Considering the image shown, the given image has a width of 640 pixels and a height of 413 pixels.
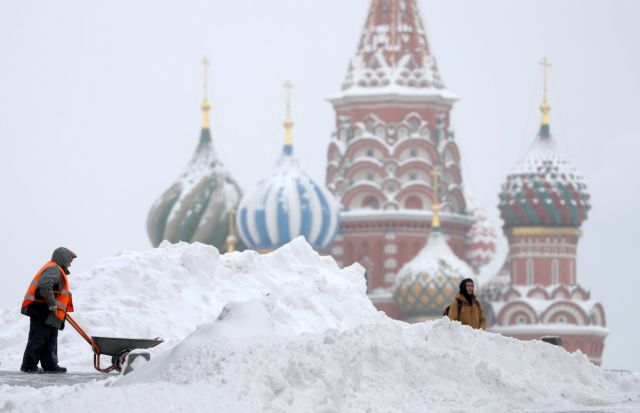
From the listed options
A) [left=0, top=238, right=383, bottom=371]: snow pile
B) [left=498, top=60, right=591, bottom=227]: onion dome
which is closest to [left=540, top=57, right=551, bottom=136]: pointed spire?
[left=498, top=60, right=591, bottom=227]: onion dome

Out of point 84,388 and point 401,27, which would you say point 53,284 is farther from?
point 401,27

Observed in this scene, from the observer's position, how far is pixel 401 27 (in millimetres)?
82750

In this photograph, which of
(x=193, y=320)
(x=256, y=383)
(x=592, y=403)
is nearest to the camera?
(x=256, y=383)

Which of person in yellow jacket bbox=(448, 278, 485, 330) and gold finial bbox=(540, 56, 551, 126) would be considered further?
gold finial bbox=(540, 56, 551, 126)

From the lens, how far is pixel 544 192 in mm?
80375

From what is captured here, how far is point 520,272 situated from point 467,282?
6297cm

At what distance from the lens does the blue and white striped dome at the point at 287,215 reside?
76.4 metres

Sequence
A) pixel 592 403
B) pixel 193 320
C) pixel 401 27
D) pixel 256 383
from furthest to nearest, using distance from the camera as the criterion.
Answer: pixel 401 27
pixel 193 320
pixel 592 403
pixel 256 383

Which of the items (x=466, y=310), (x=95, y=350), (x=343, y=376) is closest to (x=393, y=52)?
(x=95, y=350)

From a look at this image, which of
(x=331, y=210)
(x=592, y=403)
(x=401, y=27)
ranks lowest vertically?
(x=592, y=403)

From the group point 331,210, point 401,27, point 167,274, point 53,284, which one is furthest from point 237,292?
point 401,27

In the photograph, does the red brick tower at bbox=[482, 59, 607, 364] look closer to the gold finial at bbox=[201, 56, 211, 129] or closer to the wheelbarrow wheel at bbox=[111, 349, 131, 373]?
the gold finial at bbox=[201, 56, 211, 129]

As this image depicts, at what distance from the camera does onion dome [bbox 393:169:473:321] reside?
249ft

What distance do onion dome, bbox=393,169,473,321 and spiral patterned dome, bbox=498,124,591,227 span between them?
3.67 metres
